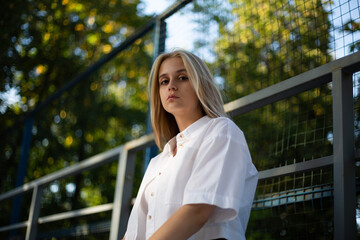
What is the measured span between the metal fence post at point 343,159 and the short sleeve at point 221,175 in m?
0.28

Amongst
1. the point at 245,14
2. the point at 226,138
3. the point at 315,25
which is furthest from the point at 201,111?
the point at 245,14

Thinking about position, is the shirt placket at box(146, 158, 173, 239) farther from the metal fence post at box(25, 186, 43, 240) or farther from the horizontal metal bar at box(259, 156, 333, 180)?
the metal fence post at box(25, 186, 43, 240)

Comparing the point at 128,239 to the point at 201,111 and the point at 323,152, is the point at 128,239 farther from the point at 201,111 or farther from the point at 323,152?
the point at 323,152

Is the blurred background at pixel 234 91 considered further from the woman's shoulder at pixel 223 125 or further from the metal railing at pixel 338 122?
the woman's shoulder at pixel 223 125

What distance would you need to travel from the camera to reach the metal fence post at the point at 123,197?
2303 mm

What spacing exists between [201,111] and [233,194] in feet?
1.79

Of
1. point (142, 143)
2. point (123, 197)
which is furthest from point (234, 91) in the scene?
point (123, 197)

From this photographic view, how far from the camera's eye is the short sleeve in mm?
1209

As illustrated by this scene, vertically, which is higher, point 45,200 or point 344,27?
point 45,200

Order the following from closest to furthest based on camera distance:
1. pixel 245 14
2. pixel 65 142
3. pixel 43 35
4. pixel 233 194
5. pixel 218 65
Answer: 1. pixel 233 194
2. pixel 245 14
3. pixel 218 65
4. pixel 65 142
5. pixel 43 35

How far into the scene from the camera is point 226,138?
4.40ft

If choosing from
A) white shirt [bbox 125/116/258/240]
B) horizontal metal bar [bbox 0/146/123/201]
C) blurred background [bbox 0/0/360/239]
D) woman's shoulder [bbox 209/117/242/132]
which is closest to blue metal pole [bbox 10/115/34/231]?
blurred background [bbox 0/0/360/239]

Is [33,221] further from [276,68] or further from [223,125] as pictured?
[223,125]

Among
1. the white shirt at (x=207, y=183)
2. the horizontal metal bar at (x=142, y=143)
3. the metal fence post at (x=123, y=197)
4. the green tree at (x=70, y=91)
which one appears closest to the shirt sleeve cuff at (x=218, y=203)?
the white shirt at (x=207, y=183)
